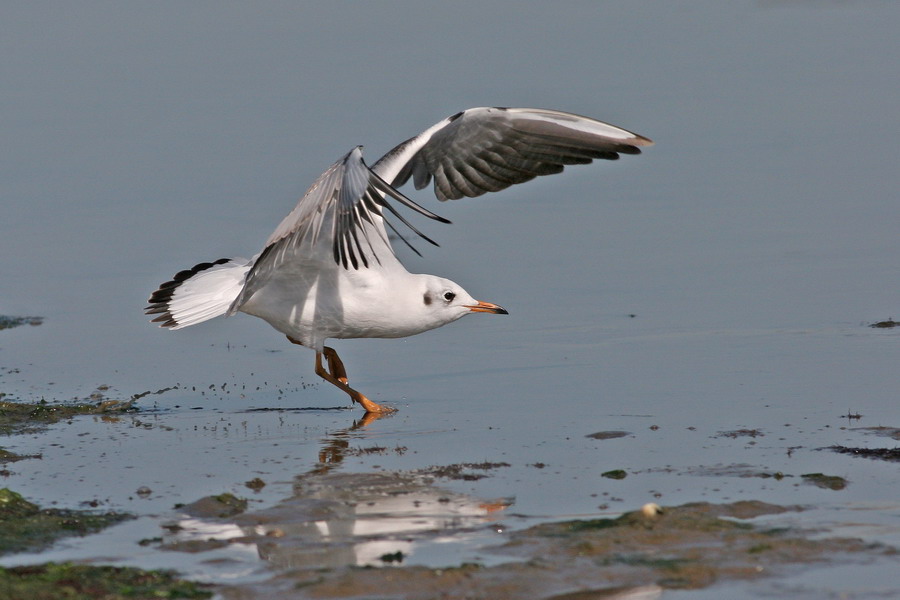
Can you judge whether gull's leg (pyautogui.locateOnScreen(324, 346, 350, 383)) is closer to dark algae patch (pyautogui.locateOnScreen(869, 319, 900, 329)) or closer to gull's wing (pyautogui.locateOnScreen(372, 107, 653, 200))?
gull's wing (pyautogui.locateOnScreen(372, 107, 653, 200))

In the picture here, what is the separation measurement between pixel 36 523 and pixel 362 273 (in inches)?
→ 119

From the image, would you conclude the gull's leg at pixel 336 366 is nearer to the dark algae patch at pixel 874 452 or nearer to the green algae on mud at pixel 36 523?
the green algae on mud at pixel 36 523

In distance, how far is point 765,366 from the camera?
876 centimetres

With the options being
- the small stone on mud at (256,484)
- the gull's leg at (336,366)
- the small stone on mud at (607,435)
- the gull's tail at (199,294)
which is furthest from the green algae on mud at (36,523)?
the gull's leg at (336,366)

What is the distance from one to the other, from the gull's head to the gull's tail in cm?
112

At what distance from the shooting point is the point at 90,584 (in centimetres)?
525

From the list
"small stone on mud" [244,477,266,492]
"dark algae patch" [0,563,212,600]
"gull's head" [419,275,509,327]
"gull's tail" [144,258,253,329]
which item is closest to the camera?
"dark algae patch" [0,563,212,600]

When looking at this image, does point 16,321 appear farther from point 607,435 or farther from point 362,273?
point 607,435

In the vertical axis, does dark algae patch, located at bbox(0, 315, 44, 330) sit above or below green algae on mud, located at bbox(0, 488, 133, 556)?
above

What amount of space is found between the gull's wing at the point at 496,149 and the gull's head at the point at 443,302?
2.59ft

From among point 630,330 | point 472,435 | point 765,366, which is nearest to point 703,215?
point 630,330

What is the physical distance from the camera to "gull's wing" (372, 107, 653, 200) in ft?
29.7

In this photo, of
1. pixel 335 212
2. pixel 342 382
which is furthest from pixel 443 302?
pixel 335 212

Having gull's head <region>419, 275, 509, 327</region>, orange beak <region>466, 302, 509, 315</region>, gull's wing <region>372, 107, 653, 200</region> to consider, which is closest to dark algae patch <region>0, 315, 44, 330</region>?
gull's wing <region>372, 107, 653, 200</region>
